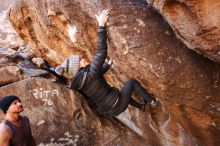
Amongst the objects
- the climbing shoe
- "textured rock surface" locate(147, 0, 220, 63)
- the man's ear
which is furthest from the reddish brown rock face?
the man's ear

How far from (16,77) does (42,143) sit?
2.39 meters

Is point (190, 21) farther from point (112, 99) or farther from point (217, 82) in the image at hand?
point (112, 99)

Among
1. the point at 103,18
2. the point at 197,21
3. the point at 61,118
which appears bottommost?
the point at 61,118

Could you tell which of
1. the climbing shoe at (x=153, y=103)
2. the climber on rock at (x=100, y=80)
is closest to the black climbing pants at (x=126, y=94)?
the climber on rock at (x=100, y=80)

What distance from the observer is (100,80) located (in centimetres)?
614

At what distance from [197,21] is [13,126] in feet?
10.6

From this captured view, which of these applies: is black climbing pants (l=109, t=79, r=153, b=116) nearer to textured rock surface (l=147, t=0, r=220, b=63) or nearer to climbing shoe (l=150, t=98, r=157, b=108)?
climbing shoe (l=150, t=98, r=157, b=108)

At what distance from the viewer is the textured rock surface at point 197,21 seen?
4938 mm

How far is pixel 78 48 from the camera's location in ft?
27.8

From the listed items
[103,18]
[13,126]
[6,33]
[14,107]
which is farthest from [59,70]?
[6,33]

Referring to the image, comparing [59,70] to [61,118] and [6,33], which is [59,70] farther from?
[6,33]

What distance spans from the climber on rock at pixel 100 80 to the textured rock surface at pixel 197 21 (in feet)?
3.89

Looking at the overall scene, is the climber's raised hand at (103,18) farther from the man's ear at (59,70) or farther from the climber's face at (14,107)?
the climber's face at (14,107)

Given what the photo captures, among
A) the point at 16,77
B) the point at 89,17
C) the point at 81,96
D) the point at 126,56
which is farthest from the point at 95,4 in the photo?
the point at 16,77
